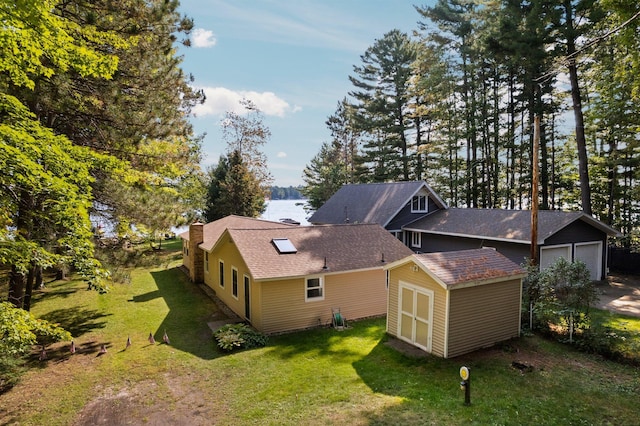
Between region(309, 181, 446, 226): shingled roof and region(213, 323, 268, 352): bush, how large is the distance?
589 inches

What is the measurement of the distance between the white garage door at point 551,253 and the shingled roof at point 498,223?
113 cm

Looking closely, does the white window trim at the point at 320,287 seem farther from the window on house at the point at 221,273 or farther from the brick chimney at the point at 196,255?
the brick chimney at the point at 196,255

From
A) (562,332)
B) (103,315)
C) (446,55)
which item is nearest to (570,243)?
(562,332)

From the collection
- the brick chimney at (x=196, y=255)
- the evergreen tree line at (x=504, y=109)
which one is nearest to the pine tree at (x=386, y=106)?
the evergreen tree line at (x=504, y=109)

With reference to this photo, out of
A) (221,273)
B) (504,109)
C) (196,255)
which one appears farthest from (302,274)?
(504,109)

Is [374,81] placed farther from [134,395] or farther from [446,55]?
[134,395]

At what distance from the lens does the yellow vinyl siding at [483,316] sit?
10320mm

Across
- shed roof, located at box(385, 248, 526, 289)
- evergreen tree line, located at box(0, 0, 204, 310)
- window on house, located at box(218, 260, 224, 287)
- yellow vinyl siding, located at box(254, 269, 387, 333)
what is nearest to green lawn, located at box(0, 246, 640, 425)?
yellow vinyl siding, located at box(254, 269, 387, 333)

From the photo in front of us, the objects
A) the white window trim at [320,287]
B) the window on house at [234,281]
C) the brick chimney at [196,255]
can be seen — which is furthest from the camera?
the brick chimney at [196,255]

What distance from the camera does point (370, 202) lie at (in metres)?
28.9

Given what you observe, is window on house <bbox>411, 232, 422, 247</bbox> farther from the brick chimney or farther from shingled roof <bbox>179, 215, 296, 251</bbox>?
the brick chimney

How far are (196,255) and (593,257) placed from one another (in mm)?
22854

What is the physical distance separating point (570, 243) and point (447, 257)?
476 inches

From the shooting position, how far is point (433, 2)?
32156 mm
